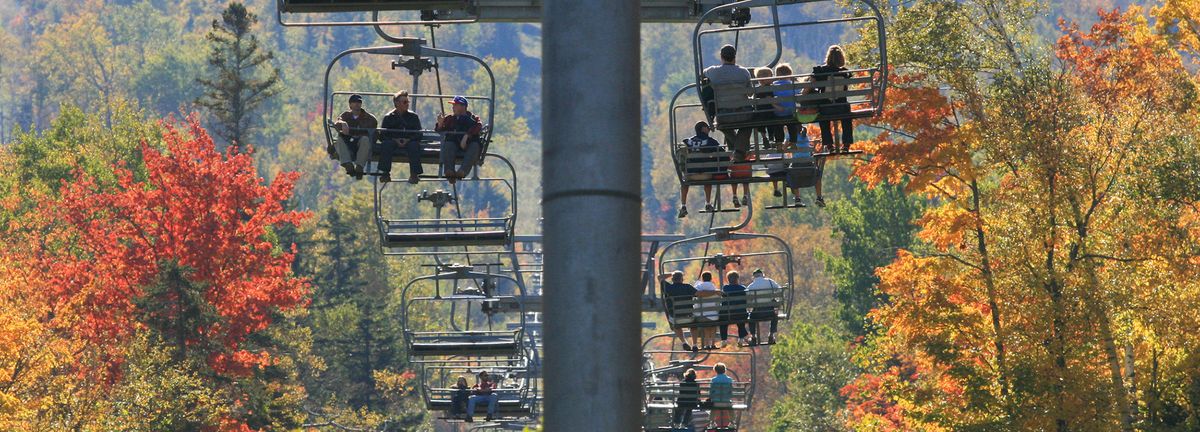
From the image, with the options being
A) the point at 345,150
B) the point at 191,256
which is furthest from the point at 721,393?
the point at 191,256

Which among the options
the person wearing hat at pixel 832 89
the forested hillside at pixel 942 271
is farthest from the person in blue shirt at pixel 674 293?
the forested hillside at pixel 942 271

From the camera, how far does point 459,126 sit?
2277 cm

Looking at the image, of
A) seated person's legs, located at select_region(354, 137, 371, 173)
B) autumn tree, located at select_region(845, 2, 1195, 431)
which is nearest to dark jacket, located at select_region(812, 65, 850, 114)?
seated person's legs, located at select_region(354, 137, 371, 173)

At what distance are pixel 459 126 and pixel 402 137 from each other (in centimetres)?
61

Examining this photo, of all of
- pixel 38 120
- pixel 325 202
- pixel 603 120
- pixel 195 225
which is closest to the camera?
pixel 603 120

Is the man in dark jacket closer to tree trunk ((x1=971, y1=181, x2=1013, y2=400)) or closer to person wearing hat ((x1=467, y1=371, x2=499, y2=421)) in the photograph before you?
person wearing hat ((x1=467, y1=371, x2=499, y2=421))

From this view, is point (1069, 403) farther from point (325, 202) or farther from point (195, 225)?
point (325, 202)

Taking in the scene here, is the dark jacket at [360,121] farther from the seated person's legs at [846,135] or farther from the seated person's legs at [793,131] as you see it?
the seated person's legs at [846,135]

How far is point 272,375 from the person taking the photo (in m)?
57.7

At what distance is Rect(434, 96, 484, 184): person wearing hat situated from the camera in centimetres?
2245

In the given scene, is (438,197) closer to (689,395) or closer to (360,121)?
(360,121)

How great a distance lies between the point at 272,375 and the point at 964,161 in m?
25.4

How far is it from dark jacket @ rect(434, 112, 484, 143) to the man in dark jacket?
287 mm

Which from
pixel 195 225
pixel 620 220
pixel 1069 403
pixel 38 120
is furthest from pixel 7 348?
pixel 38 120
